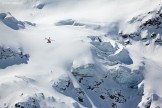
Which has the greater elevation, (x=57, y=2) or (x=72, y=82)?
(x=57, y=2)

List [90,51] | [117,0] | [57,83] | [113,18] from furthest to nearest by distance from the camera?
[117,0] → [113,18] → [90,51] → [57,83]

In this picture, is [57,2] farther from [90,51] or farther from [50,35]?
[90,51]

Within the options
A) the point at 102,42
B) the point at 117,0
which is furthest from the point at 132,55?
the point at 117,0

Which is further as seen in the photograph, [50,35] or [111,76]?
[50,35]

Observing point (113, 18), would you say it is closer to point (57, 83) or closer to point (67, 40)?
point (67, 40)

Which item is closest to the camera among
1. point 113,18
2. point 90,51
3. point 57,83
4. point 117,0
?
point 57,83

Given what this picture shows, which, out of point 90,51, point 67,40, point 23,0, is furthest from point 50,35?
point 23,0
